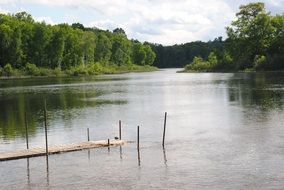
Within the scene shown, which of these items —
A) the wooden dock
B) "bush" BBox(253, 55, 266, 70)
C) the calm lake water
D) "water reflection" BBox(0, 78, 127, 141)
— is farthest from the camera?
"bush" BBox(253, 55, 266, 70)

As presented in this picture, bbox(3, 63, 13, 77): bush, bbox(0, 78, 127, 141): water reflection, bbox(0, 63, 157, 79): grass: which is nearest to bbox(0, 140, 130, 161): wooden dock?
bbox(0, 78, 127, 141): water reflection

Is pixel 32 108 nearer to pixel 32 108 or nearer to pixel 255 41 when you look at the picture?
pixel 32 108

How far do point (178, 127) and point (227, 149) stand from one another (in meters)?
10.3

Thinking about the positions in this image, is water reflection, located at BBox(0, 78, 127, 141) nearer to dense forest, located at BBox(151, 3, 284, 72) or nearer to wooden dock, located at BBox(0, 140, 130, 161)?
wooden dock, located at BBox(0, 140, 130, 161)

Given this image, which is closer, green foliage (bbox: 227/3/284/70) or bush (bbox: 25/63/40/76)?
green foliage (bbox: 227/3/284/70)

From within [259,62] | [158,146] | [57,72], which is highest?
[259,62]

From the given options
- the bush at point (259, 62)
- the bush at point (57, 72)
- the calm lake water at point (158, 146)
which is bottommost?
the calm lake water at point (158, 146)

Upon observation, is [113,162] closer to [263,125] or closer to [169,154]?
[169,154]

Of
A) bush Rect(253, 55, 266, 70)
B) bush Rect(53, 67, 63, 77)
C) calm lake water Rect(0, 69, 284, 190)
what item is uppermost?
bush Rect(253, 55, 266, 70)

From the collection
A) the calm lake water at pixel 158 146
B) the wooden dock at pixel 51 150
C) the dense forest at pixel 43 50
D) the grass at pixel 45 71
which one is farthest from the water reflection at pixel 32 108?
the dense forest at pixel 43 50

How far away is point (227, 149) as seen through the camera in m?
33.2

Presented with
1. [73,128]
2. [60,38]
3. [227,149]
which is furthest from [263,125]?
[60,38]

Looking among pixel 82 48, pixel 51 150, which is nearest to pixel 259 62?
pixel 82 48

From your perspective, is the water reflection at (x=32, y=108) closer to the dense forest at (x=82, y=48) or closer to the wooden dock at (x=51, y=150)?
the wooden dock at (x=51, y=150)
